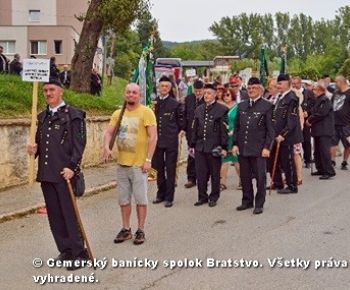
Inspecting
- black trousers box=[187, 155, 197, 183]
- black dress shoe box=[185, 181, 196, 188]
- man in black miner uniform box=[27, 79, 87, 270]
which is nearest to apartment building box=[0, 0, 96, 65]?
black trousers box=[187, 155, 197, 183]

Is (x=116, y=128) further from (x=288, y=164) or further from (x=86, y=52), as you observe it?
(x=86, y=52)

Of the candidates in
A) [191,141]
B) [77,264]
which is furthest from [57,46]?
[77,264]

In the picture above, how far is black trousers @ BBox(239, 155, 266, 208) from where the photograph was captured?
10094 mm

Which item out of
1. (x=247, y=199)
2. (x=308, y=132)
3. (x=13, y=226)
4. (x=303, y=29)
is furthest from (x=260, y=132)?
(x=303, y=29)

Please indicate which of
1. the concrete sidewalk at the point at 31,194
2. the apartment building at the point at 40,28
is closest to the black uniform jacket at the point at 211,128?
the concrete sidewalk at the point at 31,194

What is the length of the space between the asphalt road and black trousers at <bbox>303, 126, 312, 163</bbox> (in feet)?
10.8

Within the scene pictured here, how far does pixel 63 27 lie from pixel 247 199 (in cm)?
5005

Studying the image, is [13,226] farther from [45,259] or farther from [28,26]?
[28,26]

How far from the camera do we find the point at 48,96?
7098mm

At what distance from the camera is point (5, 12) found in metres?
61.1

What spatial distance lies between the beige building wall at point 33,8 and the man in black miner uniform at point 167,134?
174ft

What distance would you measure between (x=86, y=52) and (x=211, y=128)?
8.95m

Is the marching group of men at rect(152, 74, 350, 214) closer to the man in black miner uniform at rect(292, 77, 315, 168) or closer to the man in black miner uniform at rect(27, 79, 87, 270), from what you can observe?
the man in black miner uniform at rect(292, 77, 315, 168)

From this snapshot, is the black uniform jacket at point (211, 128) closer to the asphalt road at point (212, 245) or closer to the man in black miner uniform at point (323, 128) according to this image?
the asphalt road at point (212, 245)
